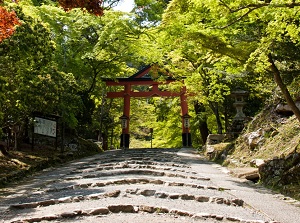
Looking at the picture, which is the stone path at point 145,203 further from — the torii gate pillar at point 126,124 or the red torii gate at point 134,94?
the torii gate pillar at point 126,124

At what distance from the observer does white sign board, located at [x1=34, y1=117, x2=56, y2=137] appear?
1216cm

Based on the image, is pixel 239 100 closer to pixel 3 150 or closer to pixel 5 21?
pixel 3 150

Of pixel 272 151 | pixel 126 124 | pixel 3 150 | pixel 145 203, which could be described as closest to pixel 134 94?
pixel 126 124

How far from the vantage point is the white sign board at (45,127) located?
1216 cm

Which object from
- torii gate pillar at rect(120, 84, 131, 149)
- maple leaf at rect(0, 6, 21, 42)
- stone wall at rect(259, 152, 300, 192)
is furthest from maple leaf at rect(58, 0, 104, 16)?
torii gate pillar at rect(120, 84, 131, 149)

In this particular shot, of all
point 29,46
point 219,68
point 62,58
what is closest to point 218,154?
point 219,68

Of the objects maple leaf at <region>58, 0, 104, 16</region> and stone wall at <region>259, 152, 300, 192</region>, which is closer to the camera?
maple leaf at <region>58, 0, 104, 16</region>

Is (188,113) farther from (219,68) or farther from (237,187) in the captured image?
(237,187)

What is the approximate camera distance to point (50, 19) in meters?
15.7

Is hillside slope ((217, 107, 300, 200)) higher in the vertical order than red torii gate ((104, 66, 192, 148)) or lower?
lower


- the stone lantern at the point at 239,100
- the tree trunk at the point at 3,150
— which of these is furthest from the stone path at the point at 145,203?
the stone lantern at the point at 239,100

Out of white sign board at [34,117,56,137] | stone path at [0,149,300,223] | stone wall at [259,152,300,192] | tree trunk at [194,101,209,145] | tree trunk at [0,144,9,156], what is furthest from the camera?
tree trunk at [194,101,209,145]

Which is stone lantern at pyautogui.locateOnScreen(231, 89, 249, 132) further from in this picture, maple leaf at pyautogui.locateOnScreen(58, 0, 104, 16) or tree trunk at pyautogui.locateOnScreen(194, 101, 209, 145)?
maple leaf at pyautogui.locateOnScreen(58, 0, 104, 16)

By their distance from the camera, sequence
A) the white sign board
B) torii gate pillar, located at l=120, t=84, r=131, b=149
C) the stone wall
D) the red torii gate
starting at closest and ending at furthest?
the stone wall
the white sign board
the red torii gate
torii gate pillar, located at l=120, t=84, r=131, b=149
